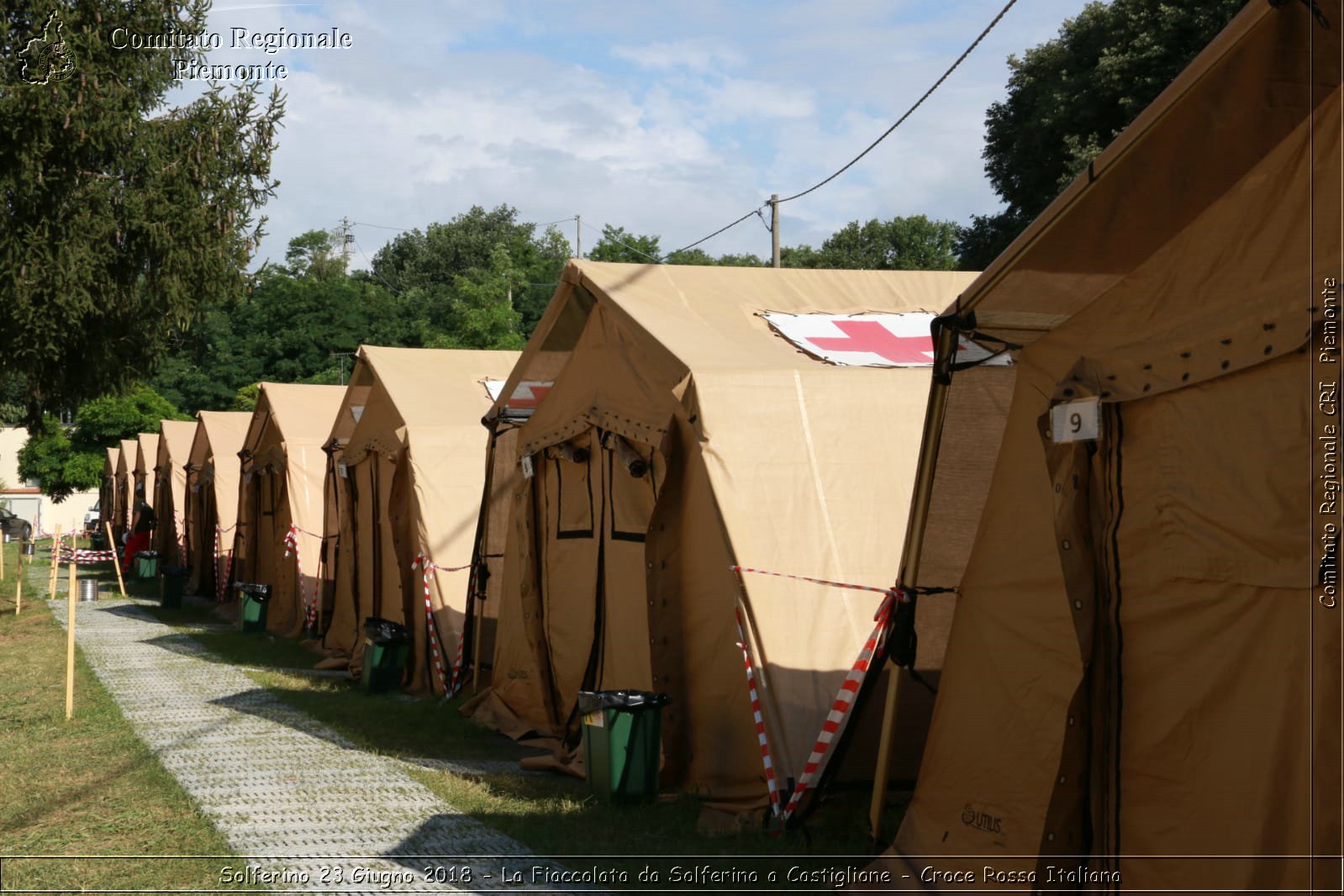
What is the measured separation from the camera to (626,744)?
761cm

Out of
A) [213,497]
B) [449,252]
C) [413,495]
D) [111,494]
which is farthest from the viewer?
[449,252]

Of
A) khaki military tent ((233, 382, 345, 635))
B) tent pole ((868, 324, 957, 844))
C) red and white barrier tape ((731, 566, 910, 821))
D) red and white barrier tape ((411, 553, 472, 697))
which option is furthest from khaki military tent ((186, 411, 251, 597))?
tent pole ((868, 324, 957, 844))

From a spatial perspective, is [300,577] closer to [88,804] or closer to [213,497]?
[213,497]

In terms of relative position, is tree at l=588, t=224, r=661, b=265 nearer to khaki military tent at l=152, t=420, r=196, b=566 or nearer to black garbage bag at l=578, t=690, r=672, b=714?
khaki military tent at l=152, t=420, r=196, b=566

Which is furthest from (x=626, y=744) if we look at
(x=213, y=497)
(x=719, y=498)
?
(x=213, y=497)

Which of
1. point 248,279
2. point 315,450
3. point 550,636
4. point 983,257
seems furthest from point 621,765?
point 983,257

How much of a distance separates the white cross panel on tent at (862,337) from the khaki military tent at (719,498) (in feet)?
0.08

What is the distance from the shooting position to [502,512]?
11992 mm

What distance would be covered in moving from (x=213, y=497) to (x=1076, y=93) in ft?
63.3

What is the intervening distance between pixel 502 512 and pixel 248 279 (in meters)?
9.00

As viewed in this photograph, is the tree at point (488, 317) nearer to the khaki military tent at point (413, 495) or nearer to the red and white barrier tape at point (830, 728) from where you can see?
the khaki military tent at point (413, 495)

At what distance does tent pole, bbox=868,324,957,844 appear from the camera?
596 centimetres

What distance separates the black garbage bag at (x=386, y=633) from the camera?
12953 mm

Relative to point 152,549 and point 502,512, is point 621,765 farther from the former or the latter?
point 152,549
